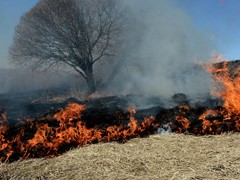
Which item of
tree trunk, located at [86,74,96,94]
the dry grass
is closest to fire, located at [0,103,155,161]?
the dry grass

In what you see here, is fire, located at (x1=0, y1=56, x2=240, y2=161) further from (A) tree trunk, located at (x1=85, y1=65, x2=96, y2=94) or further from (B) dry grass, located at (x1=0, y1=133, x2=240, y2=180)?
(A) tree trunk, located at (x1=85, y1=65, x2=96, y2=94)

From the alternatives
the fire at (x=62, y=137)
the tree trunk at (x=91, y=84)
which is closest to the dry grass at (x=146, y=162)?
the fire at (x=62, y=137)

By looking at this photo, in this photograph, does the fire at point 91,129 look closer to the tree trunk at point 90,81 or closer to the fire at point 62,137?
the fire at point 62,137

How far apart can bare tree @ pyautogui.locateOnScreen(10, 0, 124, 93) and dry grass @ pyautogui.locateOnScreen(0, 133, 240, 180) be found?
52.7 feet

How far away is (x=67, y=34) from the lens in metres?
21.2

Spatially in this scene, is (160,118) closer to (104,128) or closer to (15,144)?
(104,128)

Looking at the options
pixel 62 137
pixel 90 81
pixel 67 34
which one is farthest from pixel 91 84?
pixel 62 137

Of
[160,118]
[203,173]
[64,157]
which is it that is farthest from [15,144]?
[203,173]

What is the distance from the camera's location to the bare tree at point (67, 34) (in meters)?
20.8

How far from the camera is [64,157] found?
567 centimetres

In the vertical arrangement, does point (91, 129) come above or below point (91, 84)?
below

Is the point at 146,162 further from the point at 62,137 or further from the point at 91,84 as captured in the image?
the point at 91,84

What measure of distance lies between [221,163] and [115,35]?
720 inches

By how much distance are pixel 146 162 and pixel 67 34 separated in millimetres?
17238
